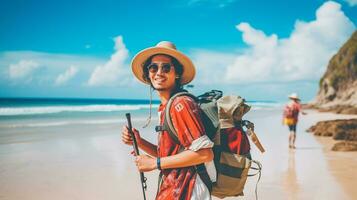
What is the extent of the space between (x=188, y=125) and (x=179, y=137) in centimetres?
11

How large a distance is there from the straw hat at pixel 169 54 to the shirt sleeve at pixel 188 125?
18.5 inches

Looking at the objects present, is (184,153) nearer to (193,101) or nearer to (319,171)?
(193,101)

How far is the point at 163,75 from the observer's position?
2.54 metres

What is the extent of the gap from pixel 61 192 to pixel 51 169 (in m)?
2.09

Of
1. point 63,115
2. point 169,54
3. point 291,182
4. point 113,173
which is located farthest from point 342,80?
point 169,54

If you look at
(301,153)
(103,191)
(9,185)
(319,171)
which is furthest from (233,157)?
(301,153)

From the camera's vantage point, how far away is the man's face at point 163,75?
2533 mm

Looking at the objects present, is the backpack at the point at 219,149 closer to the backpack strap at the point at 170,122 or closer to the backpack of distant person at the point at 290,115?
the backpack strap at the point at 170,122

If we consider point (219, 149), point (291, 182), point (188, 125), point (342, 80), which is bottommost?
point (291, 182)

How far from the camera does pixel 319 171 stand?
8.64 meters

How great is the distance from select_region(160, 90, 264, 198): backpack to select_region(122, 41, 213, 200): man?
6cm

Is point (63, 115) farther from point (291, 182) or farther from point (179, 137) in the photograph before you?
point (179, 137)

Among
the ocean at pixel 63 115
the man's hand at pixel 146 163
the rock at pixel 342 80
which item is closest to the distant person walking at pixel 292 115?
the ocean at pixel 63 115

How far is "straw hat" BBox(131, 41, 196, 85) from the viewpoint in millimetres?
2516
